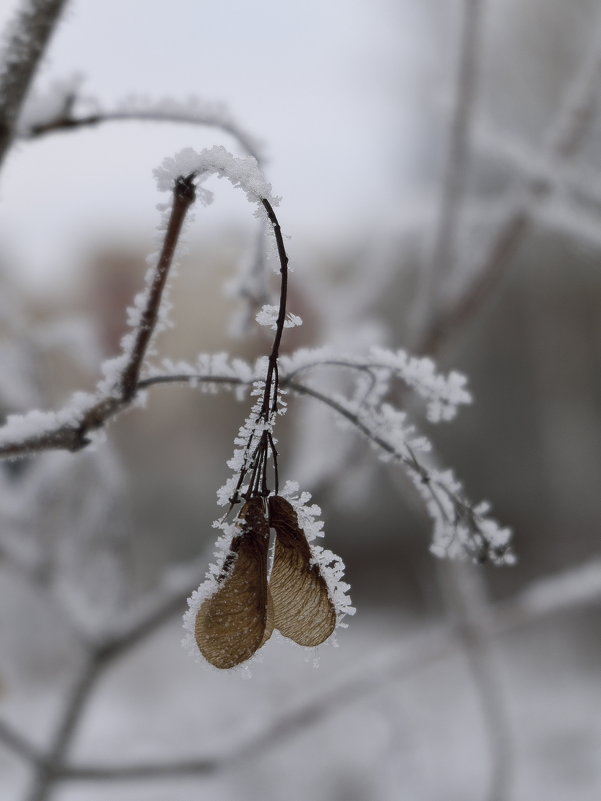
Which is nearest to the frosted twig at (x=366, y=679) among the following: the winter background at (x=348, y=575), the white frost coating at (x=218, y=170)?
the winter background at (x=348, y=575)

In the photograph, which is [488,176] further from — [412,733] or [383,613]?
[383,613]

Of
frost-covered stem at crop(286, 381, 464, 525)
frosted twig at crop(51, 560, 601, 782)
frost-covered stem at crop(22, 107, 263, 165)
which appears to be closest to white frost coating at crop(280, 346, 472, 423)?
frost-covered stem at crop(286, 381, 464, 525)

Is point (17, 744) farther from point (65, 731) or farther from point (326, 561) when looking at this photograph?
point (326, 561)

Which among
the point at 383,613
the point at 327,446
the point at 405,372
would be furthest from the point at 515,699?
the point at 405,372

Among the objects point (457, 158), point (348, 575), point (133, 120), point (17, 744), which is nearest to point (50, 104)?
point (133, 120)

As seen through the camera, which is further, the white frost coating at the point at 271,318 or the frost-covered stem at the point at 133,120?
the frost-covered stem at the point at 133,120

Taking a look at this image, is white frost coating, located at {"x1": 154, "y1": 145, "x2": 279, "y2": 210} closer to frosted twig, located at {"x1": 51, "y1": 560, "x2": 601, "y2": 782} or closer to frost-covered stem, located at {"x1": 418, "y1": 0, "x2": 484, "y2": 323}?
frost-covered stem, located at {"x1": 418, "y1": 0, "x2": 484, "y2": 323}

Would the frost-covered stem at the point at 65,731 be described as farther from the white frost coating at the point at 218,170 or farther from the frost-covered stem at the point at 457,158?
the white frost coating at the point at 218,170
